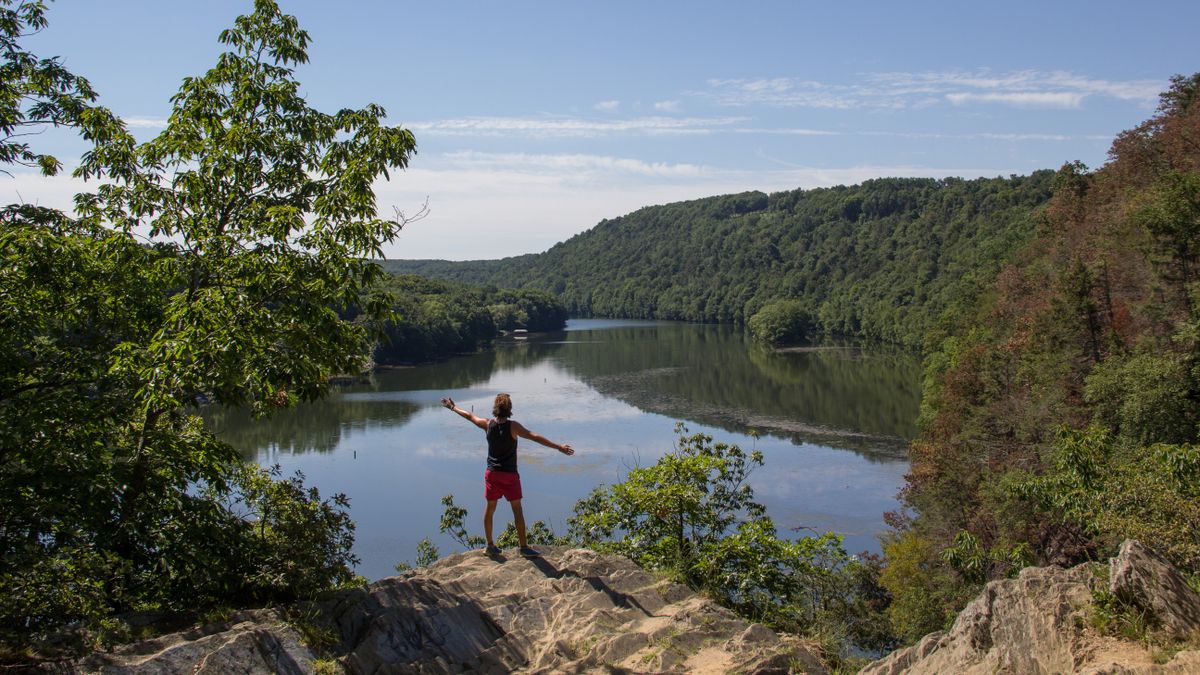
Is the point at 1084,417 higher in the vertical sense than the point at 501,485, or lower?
lower

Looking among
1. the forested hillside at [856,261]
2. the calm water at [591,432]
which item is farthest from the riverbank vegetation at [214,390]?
the forested hillside at [856,261]

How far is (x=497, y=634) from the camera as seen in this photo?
20.5 ft

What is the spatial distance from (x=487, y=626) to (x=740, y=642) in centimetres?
190

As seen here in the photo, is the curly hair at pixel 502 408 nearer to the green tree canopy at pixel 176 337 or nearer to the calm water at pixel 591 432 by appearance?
the green tree canopy at pixel 176 337

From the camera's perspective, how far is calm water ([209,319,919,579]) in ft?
98.5

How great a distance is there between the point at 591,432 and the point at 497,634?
38571mm

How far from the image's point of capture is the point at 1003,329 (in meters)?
38.7

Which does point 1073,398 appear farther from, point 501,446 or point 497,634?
point 497,634

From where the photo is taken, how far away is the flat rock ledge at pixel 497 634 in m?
4.98

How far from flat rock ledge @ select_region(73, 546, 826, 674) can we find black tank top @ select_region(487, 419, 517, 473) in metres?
0.90

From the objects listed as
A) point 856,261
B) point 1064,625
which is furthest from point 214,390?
point 856,261

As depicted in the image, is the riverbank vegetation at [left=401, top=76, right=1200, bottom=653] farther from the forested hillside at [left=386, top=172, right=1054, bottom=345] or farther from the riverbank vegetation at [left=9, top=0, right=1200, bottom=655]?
the forested hillside at [left=386, top=172, right=1054, bottom=345]

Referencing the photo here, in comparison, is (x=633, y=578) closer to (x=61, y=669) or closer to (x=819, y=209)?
(x=61, y=669)

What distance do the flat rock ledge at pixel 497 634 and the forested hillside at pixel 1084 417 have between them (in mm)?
5868
